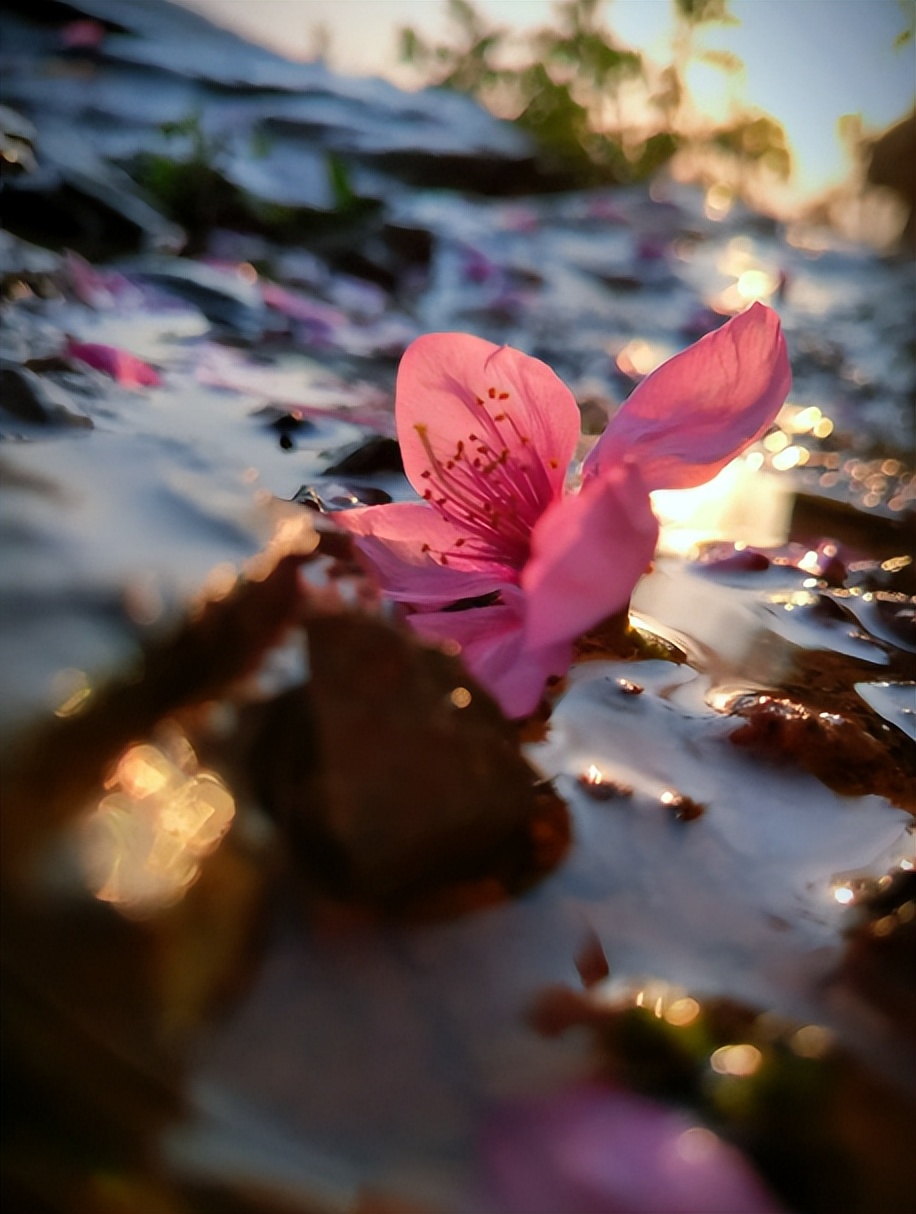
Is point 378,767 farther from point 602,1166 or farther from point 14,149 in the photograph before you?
point 14,149

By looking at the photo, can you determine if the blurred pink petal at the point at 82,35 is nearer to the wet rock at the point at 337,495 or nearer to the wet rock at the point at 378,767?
the wet rock at the point at 337,495

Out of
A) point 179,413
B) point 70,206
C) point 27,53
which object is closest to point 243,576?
point 179,413

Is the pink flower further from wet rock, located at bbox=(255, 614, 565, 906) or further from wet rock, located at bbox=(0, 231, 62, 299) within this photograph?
wet rock, located at bbox=(0, 231, 62, 299)

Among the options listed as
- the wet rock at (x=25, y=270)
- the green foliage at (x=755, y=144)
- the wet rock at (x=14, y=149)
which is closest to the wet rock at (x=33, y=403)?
the wet rock at (x=25, y=270)

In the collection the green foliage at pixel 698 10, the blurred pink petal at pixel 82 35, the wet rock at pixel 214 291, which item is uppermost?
the green foliage at pixel 698 10

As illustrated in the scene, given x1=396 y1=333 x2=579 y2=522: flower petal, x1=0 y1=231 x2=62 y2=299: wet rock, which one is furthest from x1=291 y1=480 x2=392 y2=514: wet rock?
x1=0 y1=231 x2=62 y2=299: wet rock

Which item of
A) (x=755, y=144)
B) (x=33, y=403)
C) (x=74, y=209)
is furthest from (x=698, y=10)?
(x=33, y=403)

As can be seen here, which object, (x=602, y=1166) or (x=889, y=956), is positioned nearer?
(x=602, y=1166)
